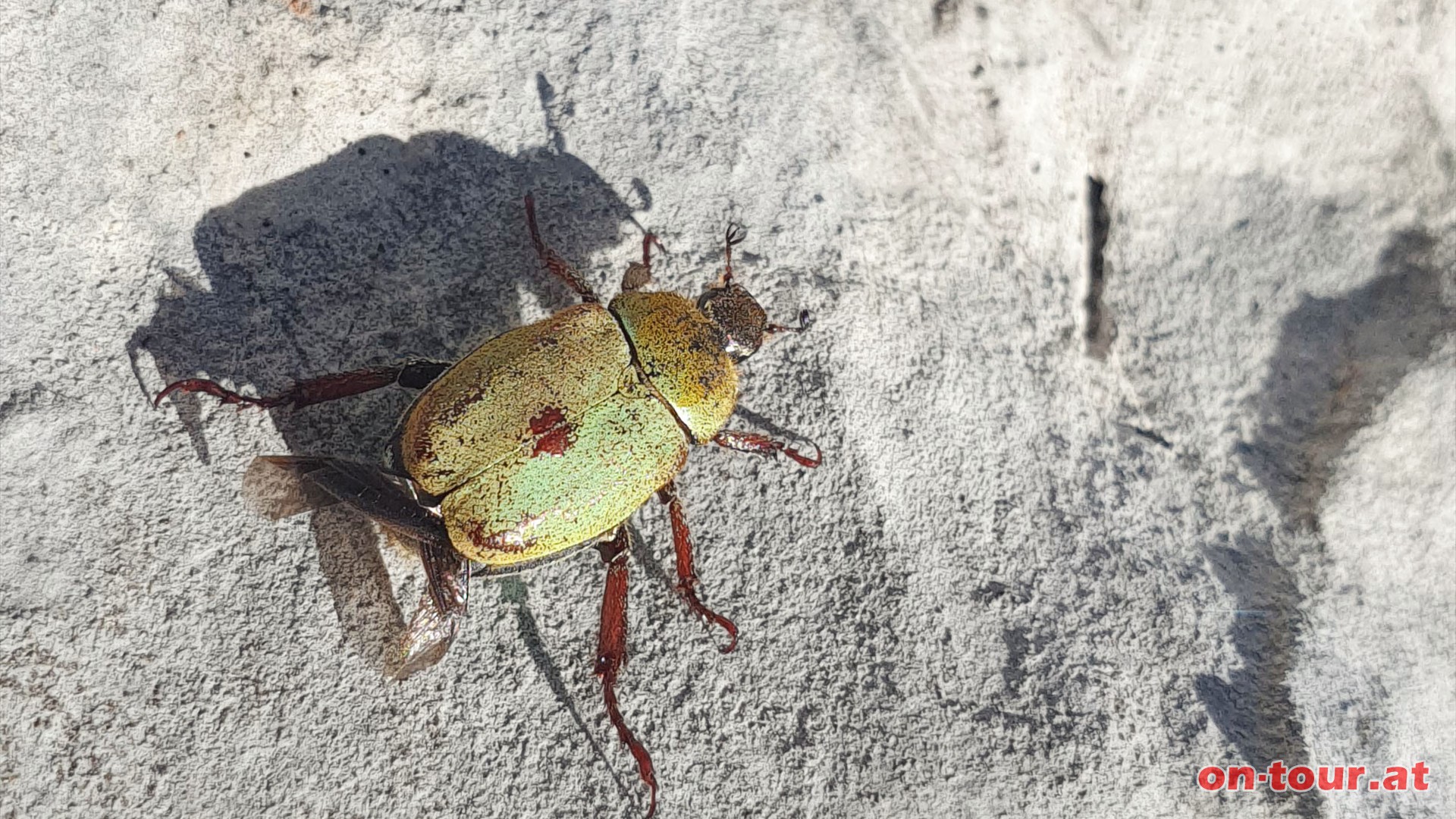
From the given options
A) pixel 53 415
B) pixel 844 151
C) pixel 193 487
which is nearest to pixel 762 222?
pixel 844 151

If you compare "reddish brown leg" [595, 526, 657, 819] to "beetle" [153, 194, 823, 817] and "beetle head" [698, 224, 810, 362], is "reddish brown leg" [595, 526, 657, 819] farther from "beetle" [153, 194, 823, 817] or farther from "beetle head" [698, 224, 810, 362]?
"beetle head" [698, 224, 810, 362]

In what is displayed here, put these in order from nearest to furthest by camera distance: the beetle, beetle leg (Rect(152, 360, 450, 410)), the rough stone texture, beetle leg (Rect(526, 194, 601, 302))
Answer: the beetle, beetle leg (Rect(152, 360, 450, 410)), the rough stone texture, beetle leg (Rect(526, 194, 601, 302))

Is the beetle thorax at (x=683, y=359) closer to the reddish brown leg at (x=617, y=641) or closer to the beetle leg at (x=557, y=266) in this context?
the beetle leg at (x=557, y=266)

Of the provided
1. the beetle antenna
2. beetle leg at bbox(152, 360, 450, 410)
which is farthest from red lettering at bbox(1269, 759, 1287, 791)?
beetle leg at bbox(152, 360, 450, 410)

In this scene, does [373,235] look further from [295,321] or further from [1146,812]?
[1146,812]

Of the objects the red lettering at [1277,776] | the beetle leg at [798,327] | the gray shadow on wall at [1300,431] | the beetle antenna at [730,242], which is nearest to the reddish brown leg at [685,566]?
the beetle leg at [798,327]

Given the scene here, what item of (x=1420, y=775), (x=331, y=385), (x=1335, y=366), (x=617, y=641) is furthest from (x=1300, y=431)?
(x=331, y=385)
